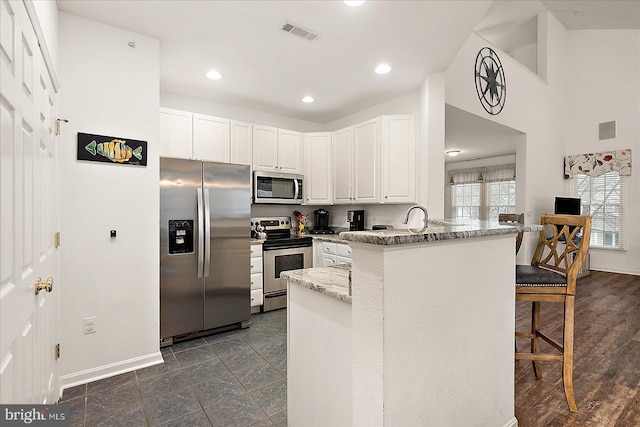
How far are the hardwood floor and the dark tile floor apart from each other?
63.5 inches

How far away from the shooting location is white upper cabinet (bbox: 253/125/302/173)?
13.6 ft

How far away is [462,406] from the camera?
4.67 feet

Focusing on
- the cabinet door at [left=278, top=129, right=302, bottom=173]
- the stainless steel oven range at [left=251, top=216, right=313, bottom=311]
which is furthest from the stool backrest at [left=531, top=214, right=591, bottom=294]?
the cabinet door at [left=278, top=129, right=302, bottom=173]

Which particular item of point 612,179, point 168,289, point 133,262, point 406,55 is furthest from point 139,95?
point 612,179

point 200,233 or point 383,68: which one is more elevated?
point 383,68

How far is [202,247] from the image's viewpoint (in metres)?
3.08

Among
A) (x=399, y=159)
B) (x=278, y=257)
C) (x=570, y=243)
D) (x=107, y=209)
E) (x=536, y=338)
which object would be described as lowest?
(x=536, y=338)

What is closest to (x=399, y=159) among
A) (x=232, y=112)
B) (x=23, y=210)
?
(x=232, y=112)

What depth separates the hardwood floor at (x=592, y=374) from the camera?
1.90 meters

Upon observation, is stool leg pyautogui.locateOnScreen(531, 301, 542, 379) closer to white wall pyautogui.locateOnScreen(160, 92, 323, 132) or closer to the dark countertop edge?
the dark countertop edge

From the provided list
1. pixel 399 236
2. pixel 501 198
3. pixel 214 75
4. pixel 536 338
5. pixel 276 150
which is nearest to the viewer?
pixel 399 236

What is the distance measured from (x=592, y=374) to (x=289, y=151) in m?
3.87

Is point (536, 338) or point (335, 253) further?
point (335, 253)

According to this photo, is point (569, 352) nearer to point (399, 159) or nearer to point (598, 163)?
point (399, 159)
